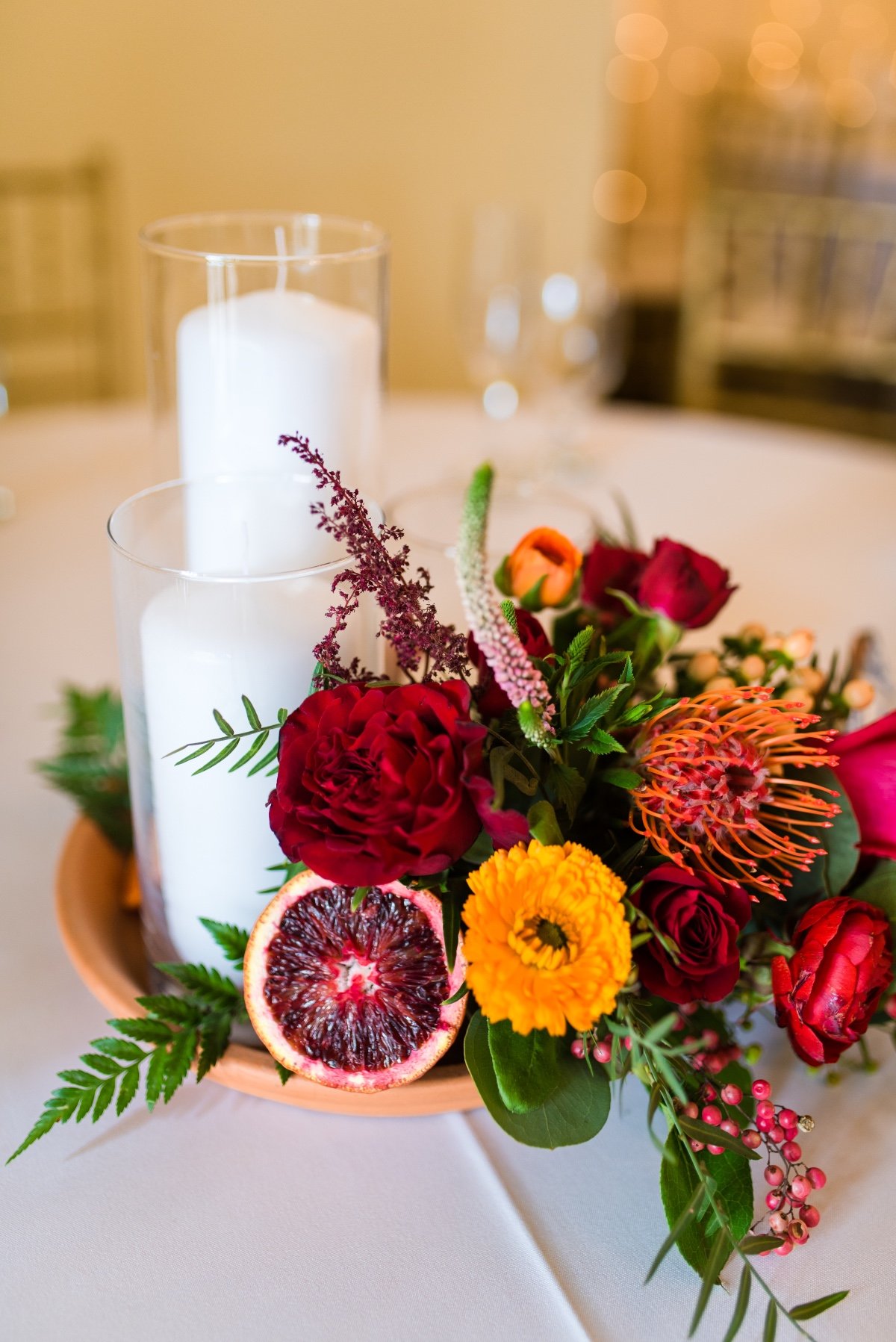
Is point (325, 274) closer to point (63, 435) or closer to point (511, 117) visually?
point (63, 435)

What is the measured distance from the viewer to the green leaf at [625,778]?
1.42 ft

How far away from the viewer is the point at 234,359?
1.81ft

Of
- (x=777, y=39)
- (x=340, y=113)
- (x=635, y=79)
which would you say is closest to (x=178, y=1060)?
(x=340, y=113)

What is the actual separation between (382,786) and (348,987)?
0.13 meters

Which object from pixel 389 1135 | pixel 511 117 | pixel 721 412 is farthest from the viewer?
pixel 721 412

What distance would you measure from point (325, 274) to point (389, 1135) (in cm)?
42

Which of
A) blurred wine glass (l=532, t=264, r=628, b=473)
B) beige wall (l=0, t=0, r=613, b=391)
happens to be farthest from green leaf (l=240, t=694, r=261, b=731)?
beige wall (l=0, t=0, r=613, b=391)

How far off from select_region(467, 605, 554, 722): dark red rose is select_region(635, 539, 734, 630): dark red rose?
93mm

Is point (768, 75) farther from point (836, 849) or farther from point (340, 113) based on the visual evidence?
point (836, 849)

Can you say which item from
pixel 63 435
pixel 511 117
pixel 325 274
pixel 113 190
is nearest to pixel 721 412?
pixel 511 117

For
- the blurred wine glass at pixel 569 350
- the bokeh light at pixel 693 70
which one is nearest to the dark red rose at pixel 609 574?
the blurred wine glass at pixel 569 350

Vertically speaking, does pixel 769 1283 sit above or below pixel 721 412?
above

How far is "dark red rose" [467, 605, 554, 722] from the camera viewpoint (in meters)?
0.45

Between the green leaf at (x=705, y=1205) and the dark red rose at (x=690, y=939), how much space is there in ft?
0.19
